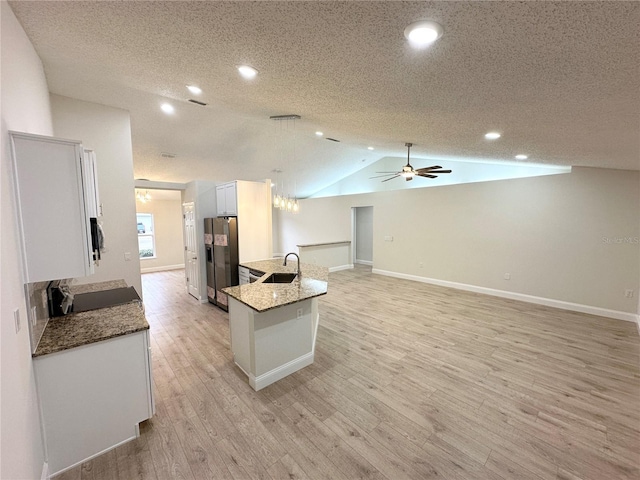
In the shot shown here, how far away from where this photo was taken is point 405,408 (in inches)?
91.2

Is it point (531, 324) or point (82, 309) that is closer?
point (82, 309)

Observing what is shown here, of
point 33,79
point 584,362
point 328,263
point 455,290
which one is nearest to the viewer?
point 33,79

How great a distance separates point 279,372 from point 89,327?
1.67 m

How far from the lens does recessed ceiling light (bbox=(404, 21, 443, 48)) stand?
1114mm

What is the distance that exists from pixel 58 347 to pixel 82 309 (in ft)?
2.27

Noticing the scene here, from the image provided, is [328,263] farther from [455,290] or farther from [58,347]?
[58,347]

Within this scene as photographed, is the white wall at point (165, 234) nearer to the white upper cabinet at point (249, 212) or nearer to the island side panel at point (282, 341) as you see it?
the white upper cabinet at point (249, 212)

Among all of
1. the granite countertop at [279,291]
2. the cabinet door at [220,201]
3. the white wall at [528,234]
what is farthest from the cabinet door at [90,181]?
the white wall at [528,234]

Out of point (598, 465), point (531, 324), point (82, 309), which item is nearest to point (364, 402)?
point (598, 465)

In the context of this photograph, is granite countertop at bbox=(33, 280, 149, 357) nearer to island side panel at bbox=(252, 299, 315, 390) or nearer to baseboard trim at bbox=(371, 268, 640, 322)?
island side panel at bbox=(252, 299, 315, 390)

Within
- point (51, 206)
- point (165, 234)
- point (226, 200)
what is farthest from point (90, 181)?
point (165, 234)

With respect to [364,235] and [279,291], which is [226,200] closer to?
[279,291]

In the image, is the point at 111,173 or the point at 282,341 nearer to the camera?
the point at 282,341

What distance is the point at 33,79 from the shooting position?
2.03 metres
